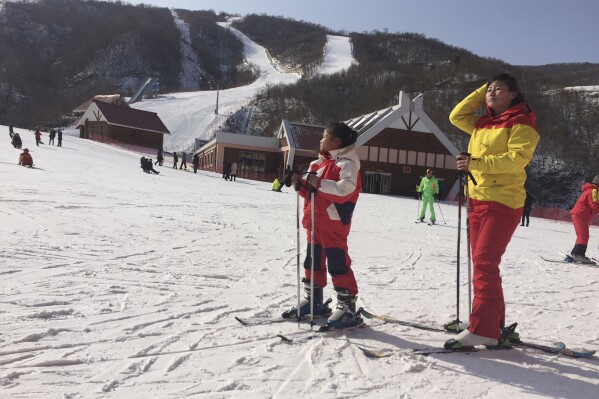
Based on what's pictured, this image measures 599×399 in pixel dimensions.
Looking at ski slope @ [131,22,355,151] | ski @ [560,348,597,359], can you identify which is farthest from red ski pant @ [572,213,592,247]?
ski slope @ [131,22,355,151]

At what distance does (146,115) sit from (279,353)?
51.5 metres

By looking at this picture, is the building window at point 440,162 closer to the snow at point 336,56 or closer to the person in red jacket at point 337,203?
the person in red jacket at point 337,203

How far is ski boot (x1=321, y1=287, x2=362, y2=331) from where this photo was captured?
3104mm

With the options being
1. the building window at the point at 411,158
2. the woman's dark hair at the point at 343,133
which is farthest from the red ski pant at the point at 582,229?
the building window at the point at 411,158

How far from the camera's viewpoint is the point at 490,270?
282 cm

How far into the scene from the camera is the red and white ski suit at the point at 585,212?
763 cm

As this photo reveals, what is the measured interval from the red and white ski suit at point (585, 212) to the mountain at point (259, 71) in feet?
141

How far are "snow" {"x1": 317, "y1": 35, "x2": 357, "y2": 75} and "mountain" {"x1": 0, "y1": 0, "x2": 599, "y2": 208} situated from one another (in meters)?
1.99

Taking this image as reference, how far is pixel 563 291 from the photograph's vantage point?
5035mm

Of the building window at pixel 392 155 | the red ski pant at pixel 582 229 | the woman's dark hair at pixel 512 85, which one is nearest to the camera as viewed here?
the woman's dark hair at pixel 512 85

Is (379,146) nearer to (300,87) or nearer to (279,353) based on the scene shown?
(279,353)

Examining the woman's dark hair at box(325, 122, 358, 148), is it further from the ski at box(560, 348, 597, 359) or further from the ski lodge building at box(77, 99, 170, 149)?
the ski lodge building at box(77, 99, 170, 149)

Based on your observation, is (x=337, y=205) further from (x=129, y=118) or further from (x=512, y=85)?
(x=129, y=118)

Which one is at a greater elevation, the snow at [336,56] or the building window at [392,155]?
the snow at [336,56]
